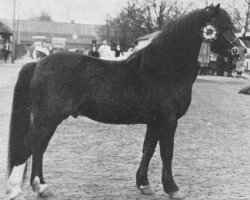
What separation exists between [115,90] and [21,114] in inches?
43.4

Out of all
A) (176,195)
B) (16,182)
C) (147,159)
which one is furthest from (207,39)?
(16,182)

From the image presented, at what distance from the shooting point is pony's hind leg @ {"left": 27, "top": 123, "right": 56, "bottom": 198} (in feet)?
17.5

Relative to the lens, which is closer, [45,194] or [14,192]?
[14,192]

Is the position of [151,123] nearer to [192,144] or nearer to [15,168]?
[15,168]

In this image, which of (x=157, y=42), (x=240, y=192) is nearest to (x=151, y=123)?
(x=157, y=42)

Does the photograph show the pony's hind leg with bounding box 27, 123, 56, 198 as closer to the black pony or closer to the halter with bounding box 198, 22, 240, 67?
the black pony

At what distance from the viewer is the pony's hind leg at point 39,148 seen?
5.33m

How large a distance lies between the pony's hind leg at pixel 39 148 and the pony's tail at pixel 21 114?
17 centimetres

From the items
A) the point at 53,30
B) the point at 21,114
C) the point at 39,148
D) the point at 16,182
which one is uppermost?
the point at 53,30

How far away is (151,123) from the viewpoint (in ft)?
18.9

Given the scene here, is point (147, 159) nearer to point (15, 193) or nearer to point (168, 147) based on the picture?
point (168, 147)

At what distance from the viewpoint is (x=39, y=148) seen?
535 cm

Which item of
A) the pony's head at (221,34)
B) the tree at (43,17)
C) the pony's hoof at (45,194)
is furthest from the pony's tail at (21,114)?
the tree at (43,17)

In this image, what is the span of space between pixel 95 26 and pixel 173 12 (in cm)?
10297
